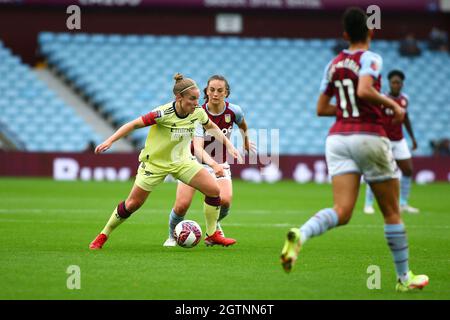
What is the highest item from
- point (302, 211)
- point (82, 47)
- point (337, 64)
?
point (82, 47)

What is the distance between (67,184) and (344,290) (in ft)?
58.1

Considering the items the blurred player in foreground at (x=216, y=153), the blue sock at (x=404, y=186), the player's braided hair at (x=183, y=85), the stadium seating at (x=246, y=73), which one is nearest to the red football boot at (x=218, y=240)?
the blurred player in foreground at (x=216, y=153)

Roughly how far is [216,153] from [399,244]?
4.76 m

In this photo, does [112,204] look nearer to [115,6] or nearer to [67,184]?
[67,184]

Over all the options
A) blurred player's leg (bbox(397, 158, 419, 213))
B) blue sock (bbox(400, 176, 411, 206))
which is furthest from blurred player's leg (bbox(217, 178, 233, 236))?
blue sock (bbox(400, 176, 411, 206))

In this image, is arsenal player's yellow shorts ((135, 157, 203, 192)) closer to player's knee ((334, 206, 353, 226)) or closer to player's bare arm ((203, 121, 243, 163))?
player's bare arm ((203, 121, 243, 163))

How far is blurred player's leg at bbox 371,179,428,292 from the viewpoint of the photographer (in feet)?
23.3

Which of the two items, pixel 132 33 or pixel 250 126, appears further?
pixel 132 33

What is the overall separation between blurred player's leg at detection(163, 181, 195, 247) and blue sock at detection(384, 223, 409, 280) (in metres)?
3.87

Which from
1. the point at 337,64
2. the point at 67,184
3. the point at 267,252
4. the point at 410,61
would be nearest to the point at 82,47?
the point at 67,184

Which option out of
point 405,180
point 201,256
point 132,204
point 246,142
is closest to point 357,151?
point 201,256

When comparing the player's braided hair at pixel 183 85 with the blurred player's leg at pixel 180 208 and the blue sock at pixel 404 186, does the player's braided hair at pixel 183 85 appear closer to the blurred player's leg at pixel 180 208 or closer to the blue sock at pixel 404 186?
the blurred player's leg at pixel 180 208

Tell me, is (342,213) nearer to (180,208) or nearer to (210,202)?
(210,202)

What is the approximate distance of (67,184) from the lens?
24.2m
